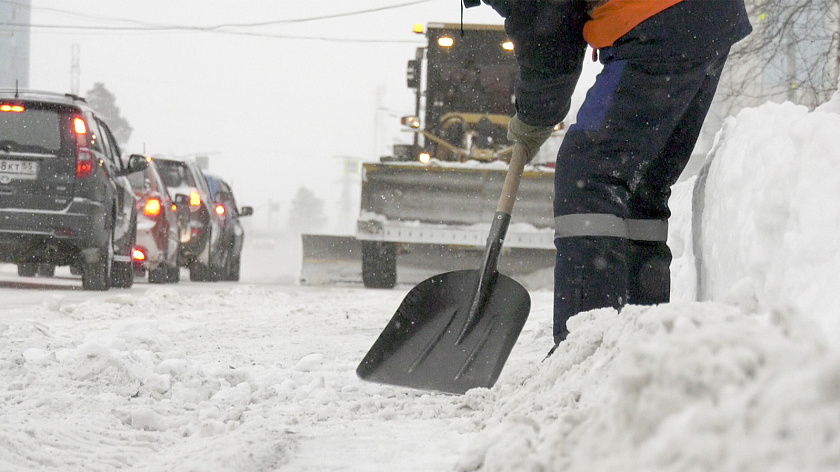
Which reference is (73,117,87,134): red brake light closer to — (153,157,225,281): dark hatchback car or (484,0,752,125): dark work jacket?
Answer: (153,157,225,281): dark hatchback car

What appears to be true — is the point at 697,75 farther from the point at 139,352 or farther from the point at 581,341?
the point at 139,352

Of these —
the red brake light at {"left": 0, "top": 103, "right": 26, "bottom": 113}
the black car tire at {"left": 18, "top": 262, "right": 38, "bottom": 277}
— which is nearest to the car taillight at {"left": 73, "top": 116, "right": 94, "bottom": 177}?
the red brake light at {"left": 0, "top": 103, "right": 26, "bottom": 113}

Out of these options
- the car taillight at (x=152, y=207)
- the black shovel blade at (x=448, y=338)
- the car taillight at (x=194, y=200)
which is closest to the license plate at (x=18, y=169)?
the car taillight at (x=152, y=207)

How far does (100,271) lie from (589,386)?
23.9 feet

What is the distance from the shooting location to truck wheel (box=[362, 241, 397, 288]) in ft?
36.9

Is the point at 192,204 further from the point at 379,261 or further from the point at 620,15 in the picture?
the point at 620,15

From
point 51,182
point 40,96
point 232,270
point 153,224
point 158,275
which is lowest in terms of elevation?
point 232,270

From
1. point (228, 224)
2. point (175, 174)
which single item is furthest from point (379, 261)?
point (228, 224)

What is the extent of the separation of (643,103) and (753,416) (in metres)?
1.82

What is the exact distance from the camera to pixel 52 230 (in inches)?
311

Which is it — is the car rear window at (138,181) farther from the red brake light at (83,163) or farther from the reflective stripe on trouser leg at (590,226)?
the reflective stripe on trouser leg at (590,226)

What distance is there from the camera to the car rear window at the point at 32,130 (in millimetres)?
7918

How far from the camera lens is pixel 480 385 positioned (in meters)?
2.82

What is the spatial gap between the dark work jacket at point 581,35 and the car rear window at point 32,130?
19.9 feet
